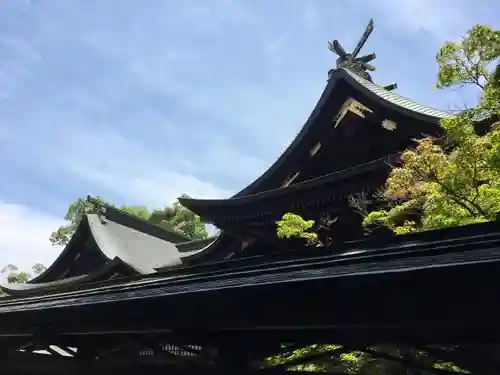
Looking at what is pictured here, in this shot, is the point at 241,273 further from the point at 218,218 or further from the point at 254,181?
the point at 254,181

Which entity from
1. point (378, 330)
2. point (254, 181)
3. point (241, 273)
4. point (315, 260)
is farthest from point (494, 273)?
point (254, 181)

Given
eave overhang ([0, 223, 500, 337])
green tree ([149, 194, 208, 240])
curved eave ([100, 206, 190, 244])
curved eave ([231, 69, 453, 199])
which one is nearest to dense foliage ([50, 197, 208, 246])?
green tree ([149, 194, 208, 240])

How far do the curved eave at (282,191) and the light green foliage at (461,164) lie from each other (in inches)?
43.0

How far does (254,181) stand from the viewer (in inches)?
410

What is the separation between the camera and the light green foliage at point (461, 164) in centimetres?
565

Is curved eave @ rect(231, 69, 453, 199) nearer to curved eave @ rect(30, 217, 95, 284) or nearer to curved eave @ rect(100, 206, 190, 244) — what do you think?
curved eave @ rect(30, 217, 95, 284)

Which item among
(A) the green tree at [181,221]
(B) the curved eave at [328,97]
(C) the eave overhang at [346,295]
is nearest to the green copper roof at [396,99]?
(B) the curved eave at [328,97]

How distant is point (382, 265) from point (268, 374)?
1404mm

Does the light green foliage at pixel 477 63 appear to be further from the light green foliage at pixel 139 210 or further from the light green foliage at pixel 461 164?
the light green foliage at pixel 139 210

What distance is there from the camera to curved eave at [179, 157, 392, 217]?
25.1ft

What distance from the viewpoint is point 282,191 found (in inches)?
344

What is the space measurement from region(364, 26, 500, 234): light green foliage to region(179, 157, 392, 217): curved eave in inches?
43.0

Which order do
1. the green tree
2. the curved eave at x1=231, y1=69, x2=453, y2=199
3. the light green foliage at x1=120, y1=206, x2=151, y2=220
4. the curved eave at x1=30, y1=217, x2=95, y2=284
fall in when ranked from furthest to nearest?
1. the light green foliage at x1=120, y1=206, x2=151, y2=220
2. the green tree
3. the curved eave at x1=30, y1=217, x2=95, y2=284
4. the curved eave at x1=231, y1=69, x2=453, y2=199

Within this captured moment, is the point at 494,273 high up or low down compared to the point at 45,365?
up
